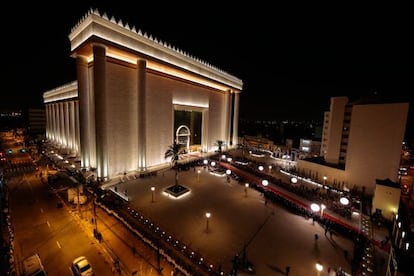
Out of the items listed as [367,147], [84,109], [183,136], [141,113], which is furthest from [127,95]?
[367,147]

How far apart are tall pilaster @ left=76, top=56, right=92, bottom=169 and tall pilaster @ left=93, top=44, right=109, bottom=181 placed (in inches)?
179

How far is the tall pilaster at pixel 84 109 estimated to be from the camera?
2114 centimetres

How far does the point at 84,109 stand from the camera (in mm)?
21547

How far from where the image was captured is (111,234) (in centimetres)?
1205

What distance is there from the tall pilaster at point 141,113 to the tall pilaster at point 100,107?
4142 millimetres

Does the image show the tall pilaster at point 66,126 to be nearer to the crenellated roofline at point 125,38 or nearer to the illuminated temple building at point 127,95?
the illuminated temple building at point 127,95

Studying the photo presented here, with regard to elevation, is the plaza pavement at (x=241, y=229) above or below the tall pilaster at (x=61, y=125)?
below

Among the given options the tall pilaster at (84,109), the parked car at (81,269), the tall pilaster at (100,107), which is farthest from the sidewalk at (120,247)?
the tall pilaster at (84,109)

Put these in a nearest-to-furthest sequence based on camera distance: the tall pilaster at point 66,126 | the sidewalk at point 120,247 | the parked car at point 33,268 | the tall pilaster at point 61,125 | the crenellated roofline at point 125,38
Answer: the parked car at point 33,268 → the sidewalk at point 120,247 → the crenellated roofline at point 125,38 → the tall pilaster at point 66,126 → the tall pilaster at point 61,125

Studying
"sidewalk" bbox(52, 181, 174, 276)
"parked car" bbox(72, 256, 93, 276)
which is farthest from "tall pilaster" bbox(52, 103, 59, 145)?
"parked car" bbox(72, 256, 93, 276)

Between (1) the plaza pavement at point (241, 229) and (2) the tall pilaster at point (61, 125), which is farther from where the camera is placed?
(2) the tall pilaster at point (61, 125)

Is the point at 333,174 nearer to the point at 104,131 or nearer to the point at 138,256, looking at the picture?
the point at 138,256

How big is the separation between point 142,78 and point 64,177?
1618cm

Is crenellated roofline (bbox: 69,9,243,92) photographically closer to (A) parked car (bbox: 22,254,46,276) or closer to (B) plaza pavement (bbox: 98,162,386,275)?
(B) plaza pavement (bbox: 98,162,386,275)
